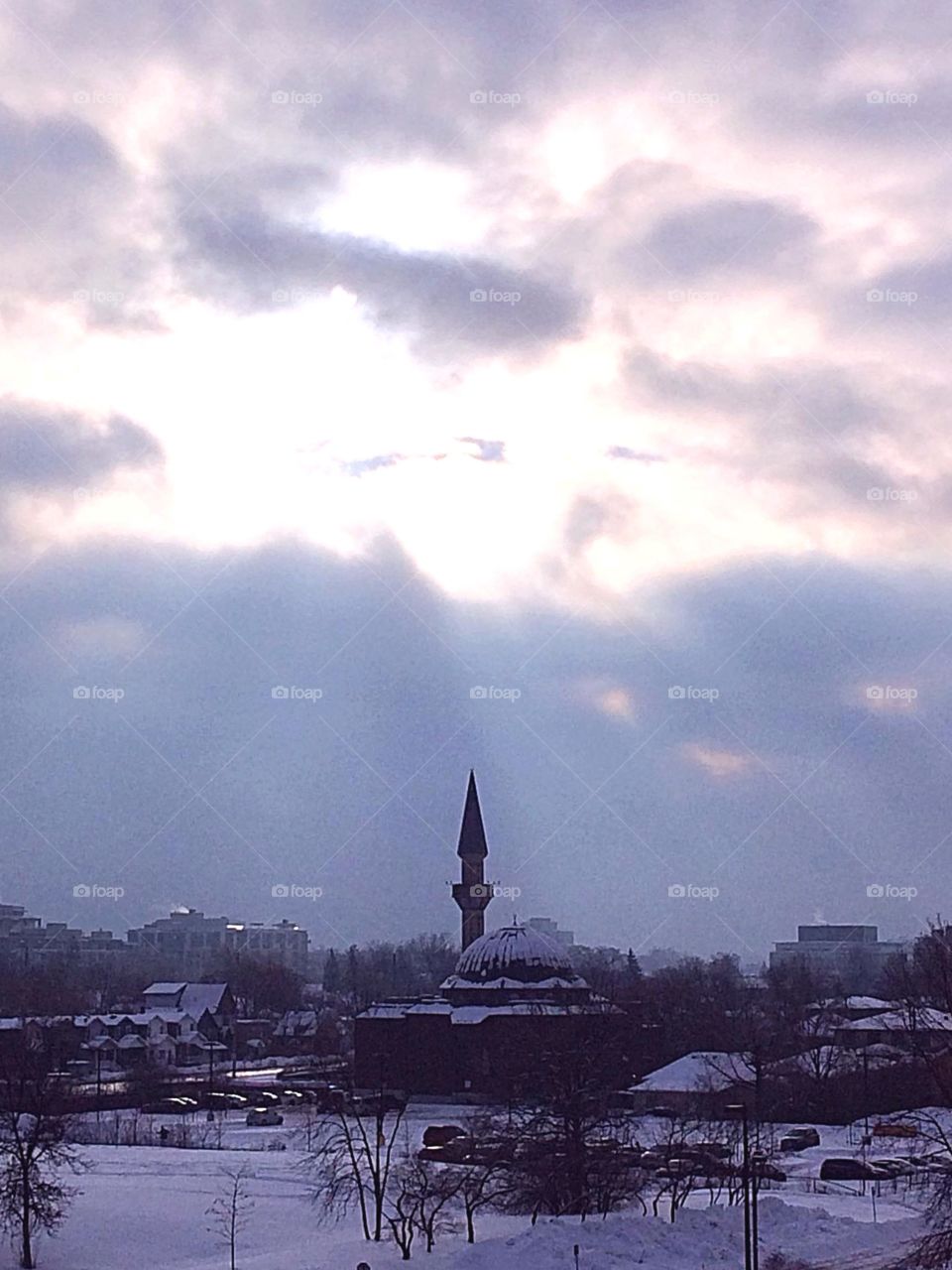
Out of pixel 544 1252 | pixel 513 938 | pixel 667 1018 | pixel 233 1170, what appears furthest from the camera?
pixel 667 1018

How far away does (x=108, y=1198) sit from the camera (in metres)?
32.5

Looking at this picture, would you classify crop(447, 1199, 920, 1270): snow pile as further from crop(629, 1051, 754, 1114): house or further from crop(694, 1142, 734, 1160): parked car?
crop(629, 1051, 754, 1114): house

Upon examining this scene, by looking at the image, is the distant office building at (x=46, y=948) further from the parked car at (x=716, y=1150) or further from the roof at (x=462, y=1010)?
the parked car at (x=716, y=1150)

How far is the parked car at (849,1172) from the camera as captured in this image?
1470 inches

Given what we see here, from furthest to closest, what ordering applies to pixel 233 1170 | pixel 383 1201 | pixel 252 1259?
1. pixel 233 1170
2. pixel 383 1201
3. pixel 252 1259

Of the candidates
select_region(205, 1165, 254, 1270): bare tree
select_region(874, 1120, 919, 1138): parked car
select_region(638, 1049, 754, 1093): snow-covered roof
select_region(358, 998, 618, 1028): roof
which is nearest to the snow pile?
select_region(874, 1120, 919, 1138): parked car

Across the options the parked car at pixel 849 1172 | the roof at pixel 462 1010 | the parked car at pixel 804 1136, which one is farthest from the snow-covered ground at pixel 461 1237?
the roof at pixel 462 1010

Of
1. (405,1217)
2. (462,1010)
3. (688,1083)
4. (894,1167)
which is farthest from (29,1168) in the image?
(462,1010)

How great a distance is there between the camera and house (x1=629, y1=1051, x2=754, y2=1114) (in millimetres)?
50969

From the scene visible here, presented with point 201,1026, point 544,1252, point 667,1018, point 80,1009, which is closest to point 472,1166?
point 544,1252

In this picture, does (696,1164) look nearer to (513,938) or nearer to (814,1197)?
(814,1197)

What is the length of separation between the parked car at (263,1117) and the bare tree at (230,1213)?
17.0m

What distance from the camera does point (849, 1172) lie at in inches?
1486

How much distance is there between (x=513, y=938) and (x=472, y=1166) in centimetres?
3836
